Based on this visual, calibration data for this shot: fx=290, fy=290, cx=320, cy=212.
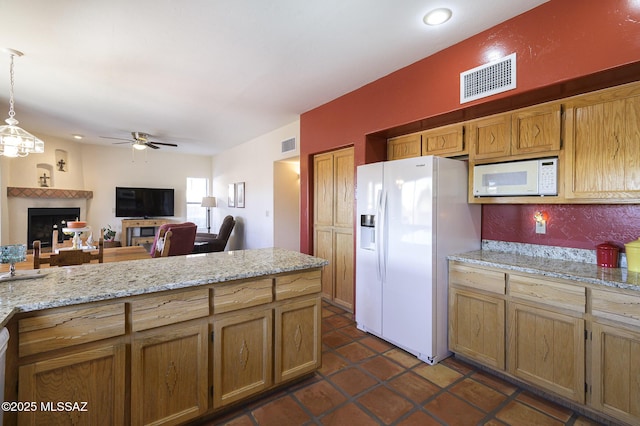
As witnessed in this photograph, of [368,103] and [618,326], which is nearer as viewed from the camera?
[618,326]

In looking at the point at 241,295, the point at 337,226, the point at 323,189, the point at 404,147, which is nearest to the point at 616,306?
the point at 404,147

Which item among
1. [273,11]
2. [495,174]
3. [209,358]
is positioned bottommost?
[209,358]

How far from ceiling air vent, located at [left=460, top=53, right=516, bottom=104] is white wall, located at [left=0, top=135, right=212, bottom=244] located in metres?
6.34

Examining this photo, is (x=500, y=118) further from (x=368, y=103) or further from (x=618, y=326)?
(x=618, y=326)

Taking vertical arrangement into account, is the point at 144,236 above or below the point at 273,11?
below

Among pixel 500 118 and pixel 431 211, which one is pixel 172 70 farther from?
pixel 500 118

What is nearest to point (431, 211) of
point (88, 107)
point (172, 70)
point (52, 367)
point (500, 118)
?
point (500, 118)

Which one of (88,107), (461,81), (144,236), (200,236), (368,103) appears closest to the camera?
(461,81)

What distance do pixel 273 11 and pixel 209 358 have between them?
7.35ft

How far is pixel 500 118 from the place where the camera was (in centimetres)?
233

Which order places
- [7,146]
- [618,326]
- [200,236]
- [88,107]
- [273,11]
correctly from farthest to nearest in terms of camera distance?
1. [200,236]
2. [88,107]
3. [7,146]
4. [273,11]
5. [618,326]

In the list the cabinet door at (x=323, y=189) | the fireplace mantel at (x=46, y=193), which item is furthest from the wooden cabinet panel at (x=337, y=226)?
the fireplace mantel at (x=46, y=193)

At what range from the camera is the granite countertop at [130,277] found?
1.31 metres

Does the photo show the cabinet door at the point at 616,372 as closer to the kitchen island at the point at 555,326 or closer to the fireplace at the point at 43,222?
the kitchen island at the point at 555,326
